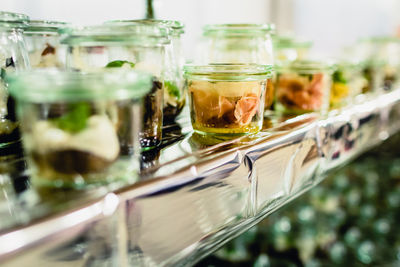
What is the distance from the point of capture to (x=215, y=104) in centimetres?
68

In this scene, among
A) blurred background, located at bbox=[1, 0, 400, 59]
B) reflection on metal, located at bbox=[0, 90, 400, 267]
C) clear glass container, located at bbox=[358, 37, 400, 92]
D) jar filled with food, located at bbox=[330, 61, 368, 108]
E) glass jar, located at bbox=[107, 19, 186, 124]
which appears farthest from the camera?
blurred background, located at bbox=[1, 0, 400, 59]

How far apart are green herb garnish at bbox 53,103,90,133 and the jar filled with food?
0.78 m

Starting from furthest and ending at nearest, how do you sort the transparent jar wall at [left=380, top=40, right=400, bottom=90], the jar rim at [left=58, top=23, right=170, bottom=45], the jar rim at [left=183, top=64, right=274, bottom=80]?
the transparent jar wall at [left=380, top=40, right=400, bottom=90], the jar rim at [left=183, top=64, right=274, bottom=80], the jar rim at [left=58, top=23, right=170, bottom=45]

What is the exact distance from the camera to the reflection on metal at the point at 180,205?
1.22 feet

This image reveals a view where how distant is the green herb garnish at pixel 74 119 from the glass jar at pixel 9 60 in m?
0.21

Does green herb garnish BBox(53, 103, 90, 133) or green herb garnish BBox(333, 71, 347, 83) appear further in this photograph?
green herb garnish BBox(333, 71, 347, 83)

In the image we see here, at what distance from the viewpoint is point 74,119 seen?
42 cm

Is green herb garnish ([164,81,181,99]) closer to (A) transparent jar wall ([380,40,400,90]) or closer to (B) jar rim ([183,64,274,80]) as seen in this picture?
(B) jar rim ([183,64,274,80])

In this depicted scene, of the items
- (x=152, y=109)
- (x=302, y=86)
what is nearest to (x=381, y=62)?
(x=302, y=86)

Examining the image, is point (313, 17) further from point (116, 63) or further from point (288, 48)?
point (116, 63)

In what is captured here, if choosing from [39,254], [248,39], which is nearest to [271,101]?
[248,39]

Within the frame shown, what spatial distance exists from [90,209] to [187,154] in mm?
216

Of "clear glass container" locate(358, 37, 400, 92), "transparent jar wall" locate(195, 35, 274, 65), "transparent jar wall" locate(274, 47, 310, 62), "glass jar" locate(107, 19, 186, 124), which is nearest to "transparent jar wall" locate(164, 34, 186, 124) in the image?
"glass jar" locate(107, 19, 186, 124)

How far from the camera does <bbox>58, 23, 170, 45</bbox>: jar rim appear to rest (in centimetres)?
54
